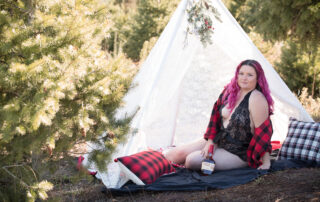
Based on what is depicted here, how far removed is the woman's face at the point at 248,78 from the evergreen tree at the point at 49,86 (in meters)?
1.39

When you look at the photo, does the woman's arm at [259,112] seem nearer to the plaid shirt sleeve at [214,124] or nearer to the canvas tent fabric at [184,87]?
the plaid shirt sleeve at [214,124]

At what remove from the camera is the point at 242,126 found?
316 cm

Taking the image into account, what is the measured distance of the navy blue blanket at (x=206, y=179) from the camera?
2.85 m

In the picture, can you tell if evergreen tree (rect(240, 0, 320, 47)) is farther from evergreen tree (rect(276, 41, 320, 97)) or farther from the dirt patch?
evergreen tree (rect(276, 41, 320, 97))

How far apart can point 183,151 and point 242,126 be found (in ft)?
2.46

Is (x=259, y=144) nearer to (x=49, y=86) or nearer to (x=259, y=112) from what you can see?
(x=259, y=112)

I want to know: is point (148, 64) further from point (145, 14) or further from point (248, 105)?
point (145, 14)

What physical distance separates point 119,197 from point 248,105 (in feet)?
4.83

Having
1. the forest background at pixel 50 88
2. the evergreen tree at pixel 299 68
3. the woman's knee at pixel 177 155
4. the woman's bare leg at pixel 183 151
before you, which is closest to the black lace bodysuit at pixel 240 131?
the woman's bare leg at pixel 183 151

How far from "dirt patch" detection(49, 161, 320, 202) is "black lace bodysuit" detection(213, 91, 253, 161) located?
0.38 m

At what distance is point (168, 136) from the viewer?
4.50 meters

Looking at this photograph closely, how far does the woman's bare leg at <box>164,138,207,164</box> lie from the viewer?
3.58 meters

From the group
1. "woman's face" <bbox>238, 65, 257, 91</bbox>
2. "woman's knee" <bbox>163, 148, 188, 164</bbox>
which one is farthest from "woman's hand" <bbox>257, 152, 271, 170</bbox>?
"woman's knee" <bbox>163, 148, 188, 164</bbox>

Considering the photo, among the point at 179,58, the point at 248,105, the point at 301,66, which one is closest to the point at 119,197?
the point at 248,105
